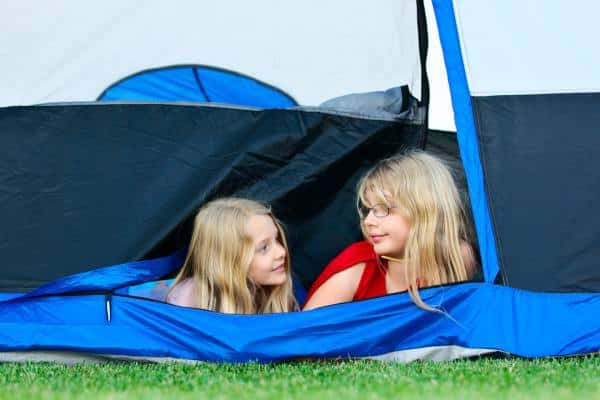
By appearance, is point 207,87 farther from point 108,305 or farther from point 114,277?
point 108,305

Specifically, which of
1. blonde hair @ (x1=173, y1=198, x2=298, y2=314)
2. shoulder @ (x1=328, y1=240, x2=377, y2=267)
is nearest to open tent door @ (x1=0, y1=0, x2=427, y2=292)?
blonde hair @ (x1=173, y1=198, x2=298, y2=314)

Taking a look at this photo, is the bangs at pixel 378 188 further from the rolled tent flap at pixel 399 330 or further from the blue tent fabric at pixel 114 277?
the blue tent fabric at pixel 114 277

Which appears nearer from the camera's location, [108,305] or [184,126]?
[108,305]

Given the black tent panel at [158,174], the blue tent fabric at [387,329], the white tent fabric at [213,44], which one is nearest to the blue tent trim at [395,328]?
the blue tent fabric at [387,329]

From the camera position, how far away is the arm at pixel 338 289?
275 centimetres

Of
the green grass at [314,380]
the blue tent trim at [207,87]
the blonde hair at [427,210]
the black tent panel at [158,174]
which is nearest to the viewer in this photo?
the green grass at [314,380]

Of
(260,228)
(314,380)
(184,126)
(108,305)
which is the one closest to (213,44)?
(184,126)

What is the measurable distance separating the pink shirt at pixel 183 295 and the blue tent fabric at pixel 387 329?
0.30 metres

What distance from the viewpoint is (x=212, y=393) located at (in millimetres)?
1970

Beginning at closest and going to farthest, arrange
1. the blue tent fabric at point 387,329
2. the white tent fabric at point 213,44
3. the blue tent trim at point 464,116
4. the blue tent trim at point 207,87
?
the blue tent fabric at point 387,329, the blue tent trim at point 464,116, the white tent fabric at point 213,44, the blue tent trim at point 207,87

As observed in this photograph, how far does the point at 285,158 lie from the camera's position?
3.16m

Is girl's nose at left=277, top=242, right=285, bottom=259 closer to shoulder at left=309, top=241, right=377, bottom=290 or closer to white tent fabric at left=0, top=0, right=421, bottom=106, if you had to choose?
shoulder at left=309, top=241, right=377, bottom=290

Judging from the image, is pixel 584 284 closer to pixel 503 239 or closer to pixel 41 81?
pixel 503 239

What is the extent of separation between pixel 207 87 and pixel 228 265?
0.90 m
